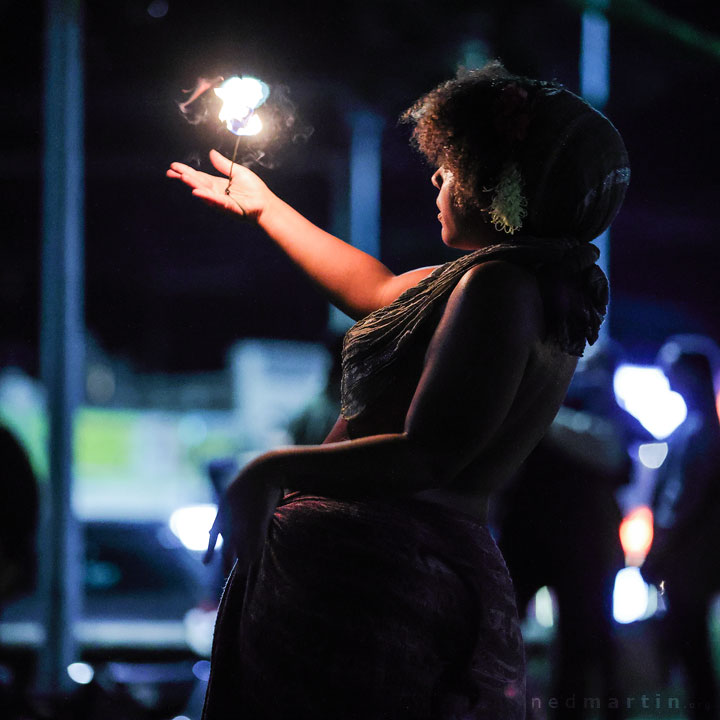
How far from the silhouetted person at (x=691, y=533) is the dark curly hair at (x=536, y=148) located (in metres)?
2.19

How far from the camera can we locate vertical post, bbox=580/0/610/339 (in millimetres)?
4969

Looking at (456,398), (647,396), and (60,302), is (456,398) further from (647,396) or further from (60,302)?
(647,396)

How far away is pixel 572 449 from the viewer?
2.93m

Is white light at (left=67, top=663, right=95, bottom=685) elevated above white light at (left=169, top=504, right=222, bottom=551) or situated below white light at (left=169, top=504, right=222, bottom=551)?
below

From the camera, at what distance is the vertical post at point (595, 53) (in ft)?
16.3

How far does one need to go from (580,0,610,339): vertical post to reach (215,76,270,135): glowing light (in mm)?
3655

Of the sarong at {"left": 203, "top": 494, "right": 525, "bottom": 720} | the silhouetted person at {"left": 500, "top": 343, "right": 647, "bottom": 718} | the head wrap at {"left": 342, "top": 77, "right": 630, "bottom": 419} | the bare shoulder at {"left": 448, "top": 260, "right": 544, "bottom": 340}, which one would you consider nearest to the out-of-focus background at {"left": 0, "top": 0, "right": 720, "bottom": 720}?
the silhouetted person at {"left": 500, "top": 343, "right": 647, "bottom": 718}

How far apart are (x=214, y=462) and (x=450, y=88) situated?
262 centimetres

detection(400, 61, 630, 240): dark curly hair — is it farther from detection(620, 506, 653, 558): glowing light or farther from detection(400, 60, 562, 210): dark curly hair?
detection(620, 506, 653, 558): glowing light

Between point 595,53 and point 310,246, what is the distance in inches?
169

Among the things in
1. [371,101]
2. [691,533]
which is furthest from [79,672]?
[371,101]

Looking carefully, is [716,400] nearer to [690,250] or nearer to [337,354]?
[337,354]

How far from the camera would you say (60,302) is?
3871 millimetres

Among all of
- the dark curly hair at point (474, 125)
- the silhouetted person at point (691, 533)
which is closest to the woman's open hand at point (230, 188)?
the dark curly hair at point (474, 125)
